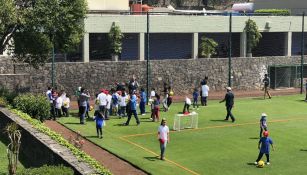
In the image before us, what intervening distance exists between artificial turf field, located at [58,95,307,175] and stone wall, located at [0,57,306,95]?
6.29 meters

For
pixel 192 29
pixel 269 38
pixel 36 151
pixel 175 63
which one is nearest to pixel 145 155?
pixel 36 151

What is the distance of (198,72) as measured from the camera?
40.4m

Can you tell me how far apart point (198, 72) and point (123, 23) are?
743 centimetres

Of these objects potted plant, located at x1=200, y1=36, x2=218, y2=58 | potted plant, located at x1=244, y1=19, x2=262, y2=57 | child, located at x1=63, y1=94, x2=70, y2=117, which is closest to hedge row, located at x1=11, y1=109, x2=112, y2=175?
child, located at x1=63, y1=94, x2=70, y2=117

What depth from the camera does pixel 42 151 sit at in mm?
17688

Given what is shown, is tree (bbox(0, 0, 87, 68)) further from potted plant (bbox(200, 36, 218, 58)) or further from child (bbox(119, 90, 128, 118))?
potted plant (bbox(200, 36, 218, 58))

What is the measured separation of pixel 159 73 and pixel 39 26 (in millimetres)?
13265

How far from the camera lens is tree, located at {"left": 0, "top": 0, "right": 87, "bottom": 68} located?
1034 inches

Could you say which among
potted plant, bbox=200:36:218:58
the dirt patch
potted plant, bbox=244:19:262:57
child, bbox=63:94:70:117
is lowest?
the dirt patch

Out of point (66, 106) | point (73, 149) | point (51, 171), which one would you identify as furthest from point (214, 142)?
point (51, 171)

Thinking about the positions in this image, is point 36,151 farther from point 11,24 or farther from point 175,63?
point 175,63

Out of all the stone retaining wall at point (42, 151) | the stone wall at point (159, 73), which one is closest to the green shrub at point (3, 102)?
the stone retaining wall at point (42, 151)

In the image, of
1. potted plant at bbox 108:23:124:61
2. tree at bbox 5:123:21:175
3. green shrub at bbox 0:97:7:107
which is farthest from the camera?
potted plant at bbox 108:23:124:61

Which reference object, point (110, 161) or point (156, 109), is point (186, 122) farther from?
point (110, 161)
